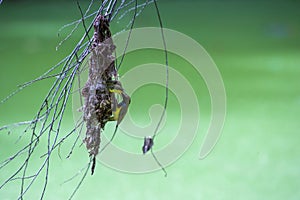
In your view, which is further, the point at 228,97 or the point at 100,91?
the point at 228,97

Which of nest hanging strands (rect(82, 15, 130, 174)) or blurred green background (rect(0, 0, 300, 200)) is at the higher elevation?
blurred green background (rect(0, 0, 300, 200))

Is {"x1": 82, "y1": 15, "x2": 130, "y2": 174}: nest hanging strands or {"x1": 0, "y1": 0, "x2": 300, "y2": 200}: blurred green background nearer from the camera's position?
{"x1": 82, "y1": 15, "x2": 130, "y2": 174}: nest hanging strands

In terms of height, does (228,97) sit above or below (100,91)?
above

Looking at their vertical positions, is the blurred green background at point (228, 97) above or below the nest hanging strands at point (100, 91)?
above

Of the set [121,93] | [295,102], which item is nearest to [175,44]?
[295,102]

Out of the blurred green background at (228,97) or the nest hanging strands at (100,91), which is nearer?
the nest hanging strands at (100,91)
